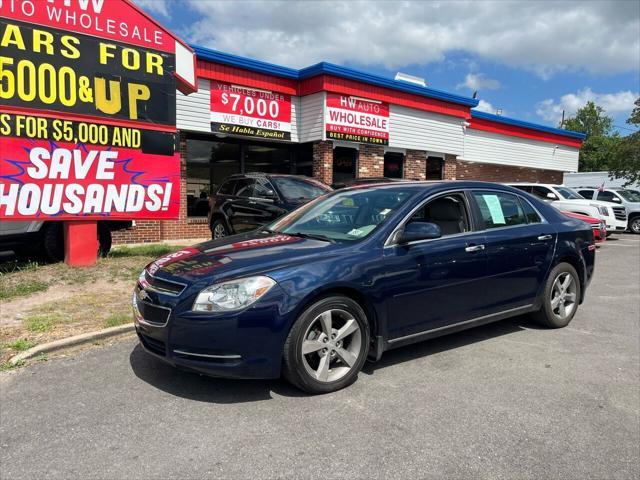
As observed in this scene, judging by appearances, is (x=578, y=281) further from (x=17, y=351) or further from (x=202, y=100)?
→ (x=202, y=100)

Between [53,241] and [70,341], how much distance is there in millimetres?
3995

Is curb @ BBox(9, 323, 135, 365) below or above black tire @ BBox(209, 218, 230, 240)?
below

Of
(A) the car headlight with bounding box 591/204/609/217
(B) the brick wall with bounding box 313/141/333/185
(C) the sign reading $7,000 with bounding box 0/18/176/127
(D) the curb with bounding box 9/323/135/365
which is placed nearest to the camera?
(D) the curb with bounding box 9/323/135/365

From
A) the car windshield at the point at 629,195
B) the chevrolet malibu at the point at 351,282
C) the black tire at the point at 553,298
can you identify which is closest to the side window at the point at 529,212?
the chevrolet malibu at the point at 351,282

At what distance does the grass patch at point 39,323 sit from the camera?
17.0 feet

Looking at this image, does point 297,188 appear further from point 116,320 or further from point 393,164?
point 393,164

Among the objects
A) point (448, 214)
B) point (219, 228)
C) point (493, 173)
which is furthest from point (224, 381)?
point (493, 173)

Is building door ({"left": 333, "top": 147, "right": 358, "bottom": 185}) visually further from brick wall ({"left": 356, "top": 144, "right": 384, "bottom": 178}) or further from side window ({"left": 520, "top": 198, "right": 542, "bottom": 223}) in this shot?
side window ({"left": 520, "top": 198, "right": 542, "bottom": 223})

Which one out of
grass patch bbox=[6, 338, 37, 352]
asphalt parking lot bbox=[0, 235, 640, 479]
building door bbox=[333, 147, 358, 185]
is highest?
building door bbox=[333, 147, 358, 185]

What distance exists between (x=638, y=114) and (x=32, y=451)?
1202 inches

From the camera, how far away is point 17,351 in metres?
4.62

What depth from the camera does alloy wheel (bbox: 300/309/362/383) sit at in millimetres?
3660

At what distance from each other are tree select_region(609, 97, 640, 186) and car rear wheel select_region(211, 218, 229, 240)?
22881 millimetres

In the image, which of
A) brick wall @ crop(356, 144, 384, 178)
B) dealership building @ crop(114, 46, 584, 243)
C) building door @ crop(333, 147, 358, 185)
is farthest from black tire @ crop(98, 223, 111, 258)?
brick wall @ crop(356, 144, 384, 178)
